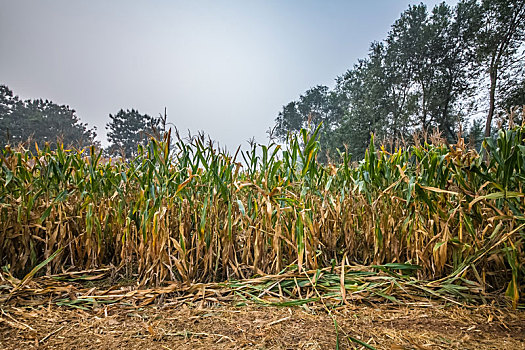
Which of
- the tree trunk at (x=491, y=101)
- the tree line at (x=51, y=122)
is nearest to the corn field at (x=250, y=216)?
the tree trunk at (x=491, y=101)

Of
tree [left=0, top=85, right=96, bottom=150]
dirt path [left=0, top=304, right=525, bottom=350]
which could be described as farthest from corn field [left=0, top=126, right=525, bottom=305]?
tree [left=0, top=85, right=96, bottom=150]

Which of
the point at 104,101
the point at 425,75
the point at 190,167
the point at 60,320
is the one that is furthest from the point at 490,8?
the point at 104,101

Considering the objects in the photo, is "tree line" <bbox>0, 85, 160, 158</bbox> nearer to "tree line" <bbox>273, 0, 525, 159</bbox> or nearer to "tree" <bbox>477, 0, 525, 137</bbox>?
"tree line" <bbox>273, 0, 525, 159</bbox>

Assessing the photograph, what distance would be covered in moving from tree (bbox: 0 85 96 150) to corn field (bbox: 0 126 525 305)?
851 inches

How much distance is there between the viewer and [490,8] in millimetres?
13125

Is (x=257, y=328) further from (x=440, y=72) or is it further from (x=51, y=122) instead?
(x=51, y=122)

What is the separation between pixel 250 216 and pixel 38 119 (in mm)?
28074

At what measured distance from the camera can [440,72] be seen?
16.5m

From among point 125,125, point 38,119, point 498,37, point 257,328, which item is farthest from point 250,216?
point 125,125

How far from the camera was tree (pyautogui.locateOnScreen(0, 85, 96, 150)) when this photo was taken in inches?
835

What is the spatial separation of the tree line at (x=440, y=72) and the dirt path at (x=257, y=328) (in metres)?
9.91

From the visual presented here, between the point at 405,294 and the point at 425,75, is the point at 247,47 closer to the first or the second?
the point at 425,75

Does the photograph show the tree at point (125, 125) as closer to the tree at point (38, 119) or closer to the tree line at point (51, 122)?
the tree line at point (51, 122)

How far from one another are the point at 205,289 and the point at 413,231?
1.49 metres
